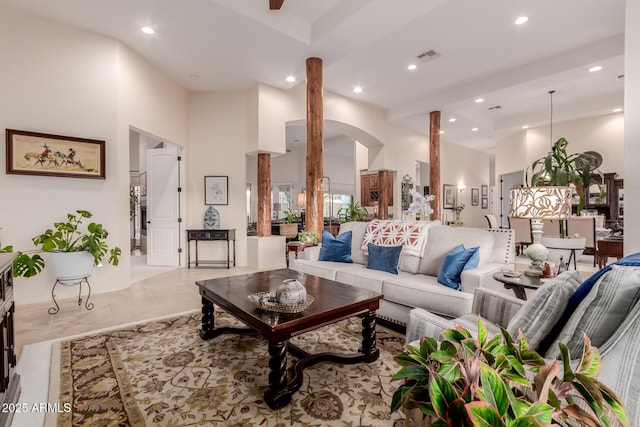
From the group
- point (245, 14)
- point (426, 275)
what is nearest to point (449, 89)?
point (245, 14)

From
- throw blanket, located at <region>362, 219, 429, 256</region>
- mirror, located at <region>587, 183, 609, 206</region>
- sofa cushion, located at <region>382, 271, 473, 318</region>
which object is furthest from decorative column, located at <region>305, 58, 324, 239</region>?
mirror, located at <region>587, 183, 609, 206</region>

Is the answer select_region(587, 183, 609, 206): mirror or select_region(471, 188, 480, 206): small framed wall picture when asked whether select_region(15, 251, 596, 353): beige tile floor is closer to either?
select_region(587, 183, 609, 206): mirror

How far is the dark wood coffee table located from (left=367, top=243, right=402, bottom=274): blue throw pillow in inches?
32.9

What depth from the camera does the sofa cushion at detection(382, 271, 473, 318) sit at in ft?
8.01

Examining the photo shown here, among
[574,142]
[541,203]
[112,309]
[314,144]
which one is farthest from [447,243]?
[574,142]

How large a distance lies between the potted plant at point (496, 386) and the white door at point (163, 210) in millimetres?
5980

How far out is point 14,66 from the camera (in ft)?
11.8

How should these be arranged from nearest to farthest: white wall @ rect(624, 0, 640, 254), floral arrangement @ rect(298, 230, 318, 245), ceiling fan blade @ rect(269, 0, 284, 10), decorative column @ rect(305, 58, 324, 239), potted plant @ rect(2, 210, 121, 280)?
white wall @ rect(624, 0, 640, 254), potted plant @ rect(2, 210, 121, 280), ceiling fan blade @ rect(269, 0, 284, 10), floral arrangement @ rect(298, 230, 318, 245), decorative column @ rect(305, 58, 324, 239)

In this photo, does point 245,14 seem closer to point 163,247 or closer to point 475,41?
point 475,41

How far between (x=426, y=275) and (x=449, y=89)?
4.99 meters

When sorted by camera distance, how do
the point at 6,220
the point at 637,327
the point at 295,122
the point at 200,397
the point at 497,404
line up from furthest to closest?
1. the point at 295,122
2. the point at 6,220
3. the point at 200,397
4. the point at 637,327
5. the point at 497,404

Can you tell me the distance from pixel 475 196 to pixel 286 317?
11006 millimetres

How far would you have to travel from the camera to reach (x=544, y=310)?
3.89 ft

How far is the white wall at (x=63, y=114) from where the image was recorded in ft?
11.9
